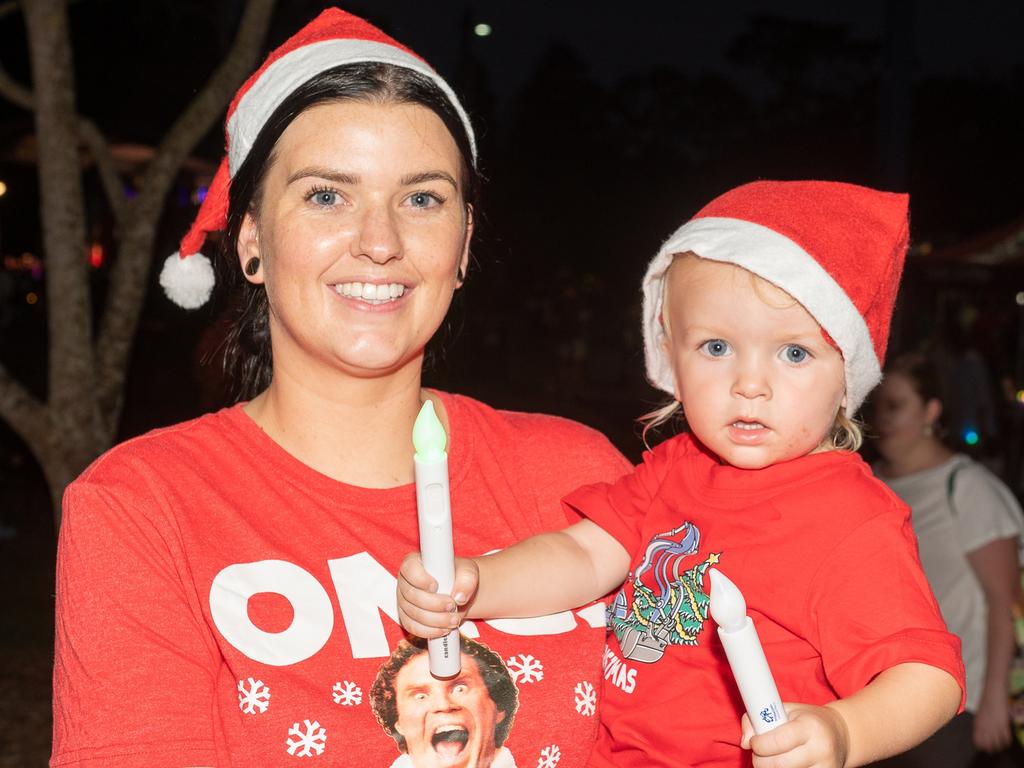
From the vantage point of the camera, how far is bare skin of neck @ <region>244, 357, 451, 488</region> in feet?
8.22

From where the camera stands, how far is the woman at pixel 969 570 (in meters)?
4.93

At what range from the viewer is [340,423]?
257 centimetres

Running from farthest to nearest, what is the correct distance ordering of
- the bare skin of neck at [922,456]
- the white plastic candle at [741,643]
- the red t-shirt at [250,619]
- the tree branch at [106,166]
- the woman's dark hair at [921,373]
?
the tree branch at [106,166] < the woman's dark hair at [921,373] < the bare skin of neck at [922,456] < the red t-shirt at [250,619] < the white plastic candle at [741,643]

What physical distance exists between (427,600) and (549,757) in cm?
64

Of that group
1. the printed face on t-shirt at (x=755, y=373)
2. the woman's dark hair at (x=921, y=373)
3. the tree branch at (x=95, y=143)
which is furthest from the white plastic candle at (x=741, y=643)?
the tree branch at (x=95, y=143)

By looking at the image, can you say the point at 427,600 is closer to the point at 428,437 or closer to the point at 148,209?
the point at 428,437

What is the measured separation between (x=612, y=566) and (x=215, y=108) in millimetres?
4134

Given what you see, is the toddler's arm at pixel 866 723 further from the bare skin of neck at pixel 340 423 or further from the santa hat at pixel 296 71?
the santa hat at pixel 296 71

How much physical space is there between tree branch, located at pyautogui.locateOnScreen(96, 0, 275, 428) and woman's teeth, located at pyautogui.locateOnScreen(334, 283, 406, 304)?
3476mm

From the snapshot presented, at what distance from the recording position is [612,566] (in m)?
2.66

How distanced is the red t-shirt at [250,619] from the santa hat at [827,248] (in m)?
0.80

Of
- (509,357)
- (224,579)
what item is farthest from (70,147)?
(509,357)

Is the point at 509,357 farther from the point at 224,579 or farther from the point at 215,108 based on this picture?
the point at 224,579

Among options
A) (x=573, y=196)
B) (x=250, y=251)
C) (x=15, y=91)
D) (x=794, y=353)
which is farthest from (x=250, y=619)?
(x=573, y=196)
